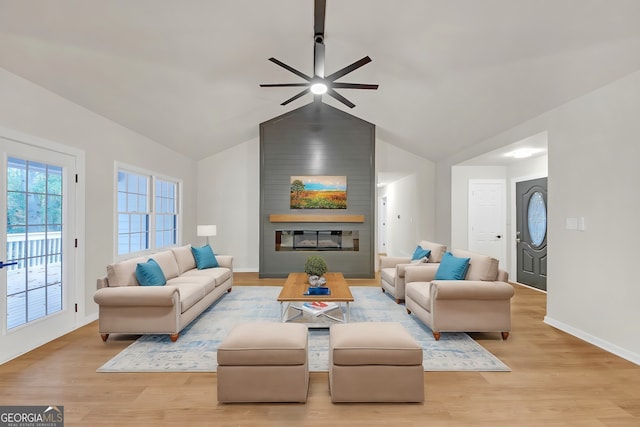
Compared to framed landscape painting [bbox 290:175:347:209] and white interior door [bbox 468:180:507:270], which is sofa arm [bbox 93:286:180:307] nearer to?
framed landscape painting [bbox 290:175:347:209]

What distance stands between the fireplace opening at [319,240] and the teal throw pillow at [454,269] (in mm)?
2854

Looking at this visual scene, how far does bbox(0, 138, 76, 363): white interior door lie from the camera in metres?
2.83

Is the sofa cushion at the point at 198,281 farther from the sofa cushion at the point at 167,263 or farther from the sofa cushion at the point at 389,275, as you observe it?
the sofa cushion at the point at 389,275

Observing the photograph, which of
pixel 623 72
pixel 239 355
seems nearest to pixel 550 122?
pixel 623 72

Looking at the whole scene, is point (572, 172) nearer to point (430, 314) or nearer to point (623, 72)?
point (623, 72)

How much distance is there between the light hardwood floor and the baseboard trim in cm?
8

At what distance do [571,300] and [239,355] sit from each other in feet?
11.7

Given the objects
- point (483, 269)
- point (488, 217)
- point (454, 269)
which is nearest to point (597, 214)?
point (483, 269)

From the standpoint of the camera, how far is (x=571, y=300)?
346 cm

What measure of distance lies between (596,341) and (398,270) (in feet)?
7.09

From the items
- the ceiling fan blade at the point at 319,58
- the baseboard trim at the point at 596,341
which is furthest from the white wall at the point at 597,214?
the ceiling fan blade at the point at 319,58

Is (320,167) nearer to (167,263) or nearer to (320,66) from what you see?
(320,66)

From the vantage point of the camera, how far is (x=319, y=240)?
655cm

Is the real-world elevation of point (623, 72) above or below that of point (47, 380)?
above
